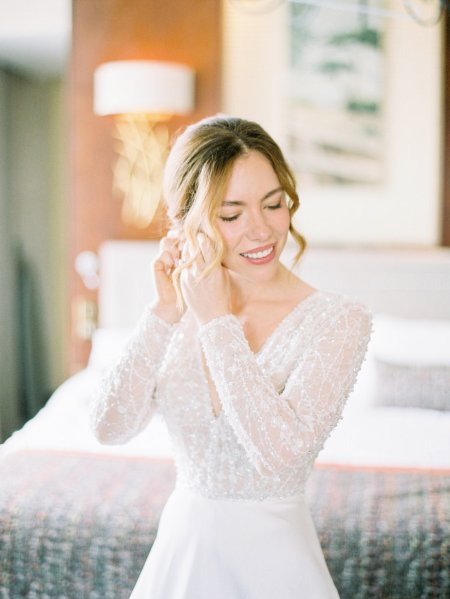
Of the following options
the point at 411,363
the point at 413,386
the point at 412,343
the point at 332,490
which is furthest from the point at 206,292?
the point at 412,343

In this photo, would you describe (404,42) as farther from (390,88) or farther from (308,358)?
(308,358)

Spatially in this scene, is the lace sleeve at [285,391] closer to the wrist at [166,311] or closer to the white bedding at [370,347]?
the wrist at [166,311]

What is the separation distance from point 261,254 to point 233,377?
30cm

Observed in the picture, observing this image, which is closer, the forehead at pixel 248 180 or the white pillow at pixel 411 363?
the forehead at pixel 248 180

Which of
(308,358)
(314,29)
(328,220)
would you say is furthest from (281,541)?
(314,29)

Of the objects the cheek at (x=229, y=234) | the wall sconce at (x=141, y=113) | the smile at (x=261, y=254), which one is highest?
the wall sconce at (x=141, y=113)

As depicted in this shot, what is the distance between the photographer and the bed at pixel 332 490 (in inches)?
89.6

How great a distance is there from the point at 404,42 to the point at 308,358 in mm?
3198

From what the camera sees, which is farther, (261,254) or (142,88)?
(142,88)

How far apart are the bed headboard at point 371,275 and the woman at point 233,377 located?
8.43 ft

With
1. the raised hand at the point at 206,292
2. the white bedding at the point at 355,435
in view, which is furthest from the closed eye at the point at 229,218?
the white bedding at the point at 355,435

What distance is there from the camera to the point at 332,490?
8.44ft

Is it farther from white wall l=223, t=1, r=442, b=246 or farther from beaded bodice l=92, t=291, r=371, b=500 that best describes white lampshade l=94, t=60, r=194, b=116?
beaded bodice l=92, t=291, r=371, b=500

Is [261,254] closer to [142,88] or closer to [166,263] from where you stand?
[166,263]
